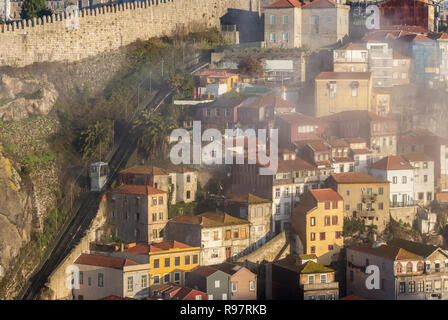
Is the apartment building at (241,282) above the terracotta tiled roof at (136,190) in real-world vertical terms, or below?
below

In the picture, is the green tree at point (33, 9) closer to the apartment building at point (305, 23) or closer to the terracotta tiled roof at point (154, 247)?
the apartment building at point (305, 23)

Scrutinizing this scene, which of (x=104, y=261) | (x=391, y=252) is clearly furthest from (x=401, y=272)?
(x=104, y=261)

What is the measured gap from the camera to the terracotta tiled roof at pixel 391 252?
5584 centimetres

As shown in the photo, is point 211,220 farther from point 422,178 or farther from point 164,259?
point 422,178

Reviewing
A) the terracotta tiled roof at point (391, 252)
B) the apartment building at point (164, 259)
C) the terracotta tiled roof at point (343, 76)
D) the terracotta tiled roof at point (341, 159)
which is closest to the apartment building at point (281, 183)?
the terracotta tiled roof at point (341, 159)

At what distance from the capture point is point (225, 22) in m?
74.6

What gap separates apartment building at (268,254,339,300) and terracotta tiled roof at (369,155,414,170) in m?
7.16

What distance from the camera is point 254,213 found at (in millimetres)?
57094

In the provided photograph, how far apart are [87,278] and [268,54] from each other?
17.9 metres

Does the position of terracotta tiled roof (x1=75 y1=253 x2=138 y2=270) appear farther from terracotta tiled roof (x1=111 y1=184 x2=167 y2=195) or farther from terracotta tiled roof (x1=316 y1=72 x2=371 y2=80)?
terracotta tiled roof (x1=316 y1=72 x2=371 y2=80)

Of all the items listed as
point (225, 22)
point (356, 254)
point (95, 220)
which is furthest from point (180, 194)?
point (225, 22)

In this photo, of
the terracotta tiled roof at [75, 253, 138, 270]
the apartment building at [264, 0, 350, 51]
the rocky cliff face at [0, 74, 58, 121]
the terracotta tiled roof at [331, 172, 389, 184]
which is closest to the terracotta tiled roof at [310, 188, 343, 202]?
the terracotta tiled roof at [331, 172, 389, 184]

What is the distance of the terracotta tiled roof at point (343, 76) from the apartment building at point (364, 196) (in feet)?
21.3

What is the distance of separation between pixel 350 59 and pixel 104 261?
59.5ft
